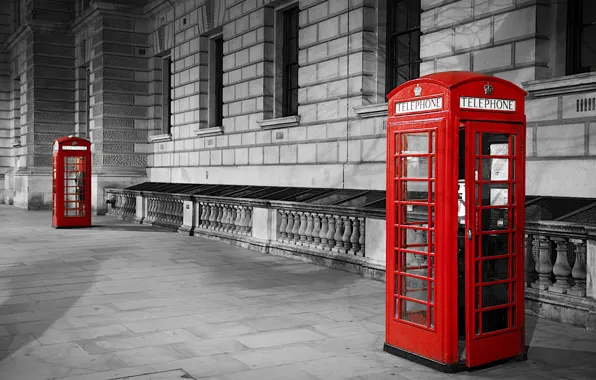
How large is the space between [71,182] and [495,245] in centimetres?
1452

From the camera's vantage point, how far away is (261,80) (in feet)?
53.0

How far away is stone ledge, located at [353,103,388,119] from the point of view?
1211cm

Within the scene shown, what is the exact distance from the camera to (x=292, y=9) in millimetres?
15844

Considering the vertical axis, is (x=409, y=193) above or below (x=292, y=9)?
below

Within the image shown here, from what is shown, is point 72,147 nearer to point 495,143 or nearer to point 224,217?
point 224,217

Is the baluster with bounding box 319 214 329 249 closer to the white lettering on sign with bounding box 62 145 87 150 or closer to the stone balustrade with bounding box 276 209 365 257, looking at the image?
the stone balustrade with bounding box 276 209 365 257

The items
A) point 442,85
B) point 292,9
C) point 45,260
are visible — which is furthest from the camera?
point 292,9

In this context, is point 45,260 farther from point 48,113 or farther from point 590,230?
point 48,113

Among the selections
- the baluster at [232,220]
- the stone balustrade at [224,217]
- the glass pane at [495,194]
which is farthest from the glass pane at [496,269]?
the baluster at [232,220]

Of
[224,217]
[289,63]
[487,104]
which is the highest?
[289,63]

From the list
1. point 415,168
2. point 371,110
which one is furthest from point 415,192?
point 371,110

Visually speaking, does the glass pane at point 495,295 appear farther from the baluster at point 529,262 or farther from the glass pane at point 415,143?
the baluster at point 529,262

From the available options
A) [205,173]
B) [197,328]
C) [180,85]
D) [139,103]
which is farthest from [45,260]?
[139,103]

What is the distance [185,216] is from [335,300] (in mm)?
8567
